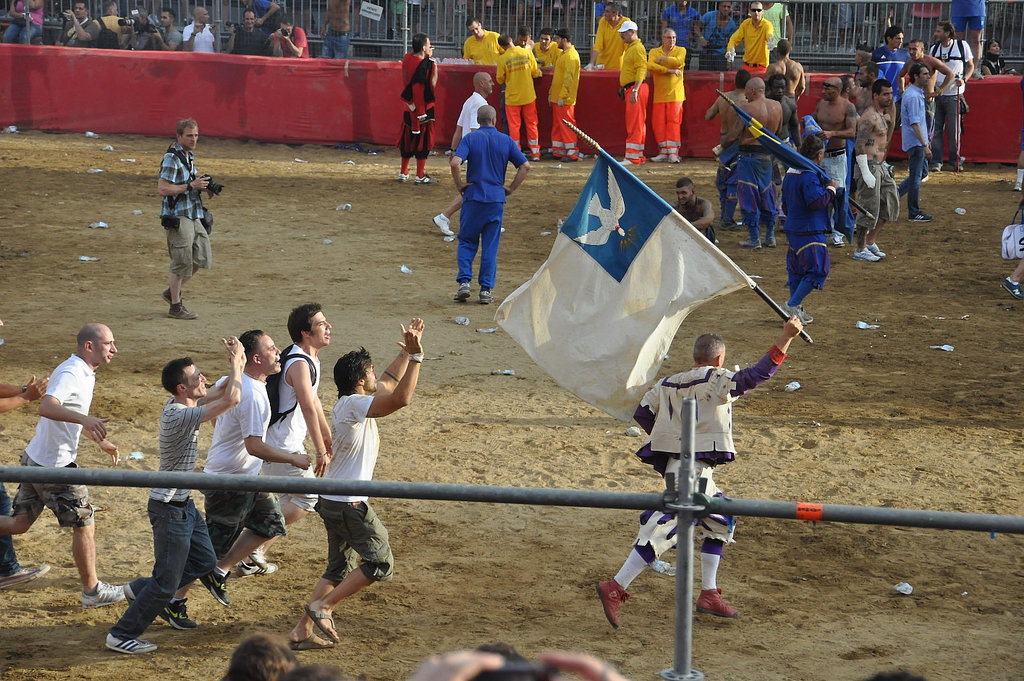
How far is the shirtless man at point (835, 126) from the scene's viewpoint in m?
14.5

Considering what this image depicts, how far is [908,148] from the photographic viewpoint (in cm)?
1670

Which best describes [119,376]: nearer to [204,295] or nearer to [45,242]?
[204,295]

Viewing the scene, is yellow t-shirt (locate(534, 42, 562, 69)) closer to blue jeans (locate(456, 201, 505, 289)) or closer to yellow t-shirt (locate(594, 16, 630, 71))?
yellow t-shirt (locate(594, 16, 630, 71))

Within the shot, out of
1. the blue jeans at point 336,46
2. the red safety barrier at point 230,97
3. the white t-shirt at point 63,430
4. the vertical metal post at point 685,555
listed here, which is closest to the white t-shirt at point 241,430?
the white t-shirt at point 63,430

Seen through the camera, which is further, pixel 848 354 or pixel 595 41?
pixel 595 41

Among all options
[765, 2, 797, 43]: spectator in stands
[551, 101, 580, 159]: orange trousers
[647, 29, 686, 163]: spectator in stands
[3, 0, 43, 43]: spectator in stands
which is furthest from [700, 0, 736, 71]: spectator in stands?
[3, 0, 43, 43]: spectator in stands

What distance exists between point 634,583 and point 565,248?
2.01 metres

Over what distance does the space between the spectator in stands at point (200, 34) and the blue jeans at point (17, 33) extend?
283 cm

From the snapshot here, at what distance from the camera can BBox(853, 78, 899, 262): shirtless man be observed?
48.1ft

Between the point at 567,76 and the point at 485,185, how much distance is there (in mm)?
9058

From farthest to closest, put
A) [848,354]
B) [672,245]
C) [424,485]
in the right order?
1. [848,354]
2. [672,245]
3. [424,485]

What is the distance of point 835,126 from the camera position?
48.8 feet

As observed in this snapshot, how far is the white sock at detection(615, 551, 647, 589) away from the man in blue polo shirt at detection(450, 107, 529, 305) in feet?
21.5

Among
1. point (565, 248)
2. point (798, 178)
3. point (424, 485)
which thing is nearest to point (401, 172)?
point (798, 178)
